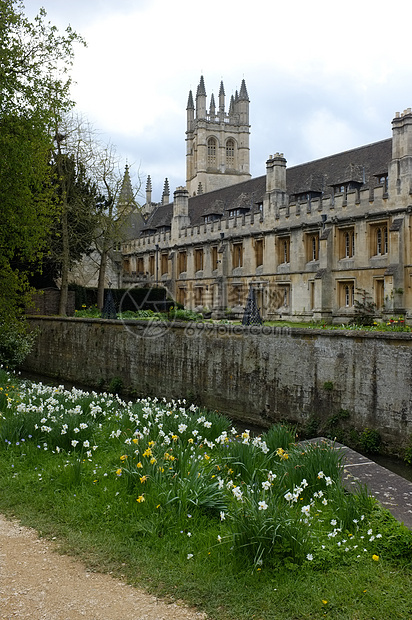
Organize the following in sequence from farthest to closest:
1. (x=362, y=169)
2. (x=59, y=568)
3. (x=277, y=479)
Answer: (x=362, y=169) < (x=277, y=479) < (x=59, y=568)

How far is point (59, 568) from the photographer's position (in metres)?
4.34

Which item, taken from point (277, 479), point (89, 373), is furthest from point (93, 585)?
point (89, 373)

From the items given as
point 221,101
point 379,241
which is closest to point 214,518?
point 379,241

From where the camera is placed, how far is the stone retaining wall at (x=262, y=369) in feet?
38.7

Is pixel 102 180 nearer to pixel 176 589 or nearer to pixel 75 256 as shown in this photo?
pixel 75 256

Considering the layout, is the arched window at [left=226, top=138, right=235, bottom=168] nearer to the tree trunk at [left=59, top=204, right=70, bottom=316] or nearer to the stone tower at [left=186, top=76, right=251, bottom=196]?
the stone tower at [left=186, top=76, right=251, bottom=196]

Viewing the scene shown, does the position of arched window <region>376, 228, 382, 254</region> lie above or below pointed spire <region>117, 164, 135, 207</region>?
below

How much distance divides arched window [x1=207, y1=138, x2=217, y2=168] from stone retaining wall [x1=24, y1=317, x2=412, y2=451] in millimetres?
43030

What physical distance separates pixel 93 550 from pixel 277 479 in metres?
2.03

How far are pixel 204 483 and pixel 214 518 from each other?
1.35ft

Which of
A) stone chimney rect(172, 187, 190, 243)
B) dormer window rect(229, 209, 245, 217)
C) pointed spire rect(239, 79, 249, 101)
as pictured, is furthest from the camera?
pointed spire rect(239, 79, 249, 101)

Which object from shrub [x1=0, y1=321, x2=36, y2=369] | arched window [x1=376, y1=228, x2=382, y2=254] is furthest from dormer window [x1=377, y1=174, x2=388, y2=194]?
shrub [x1=0, y1=321, x2=36, y2=369]

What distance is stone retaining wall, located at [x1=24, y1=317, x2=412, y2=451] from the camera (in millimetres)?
11789

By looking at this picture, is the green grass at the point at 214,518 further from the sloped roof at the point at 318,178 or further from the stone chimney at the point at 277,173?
the stone chimney at the point at 277,173
